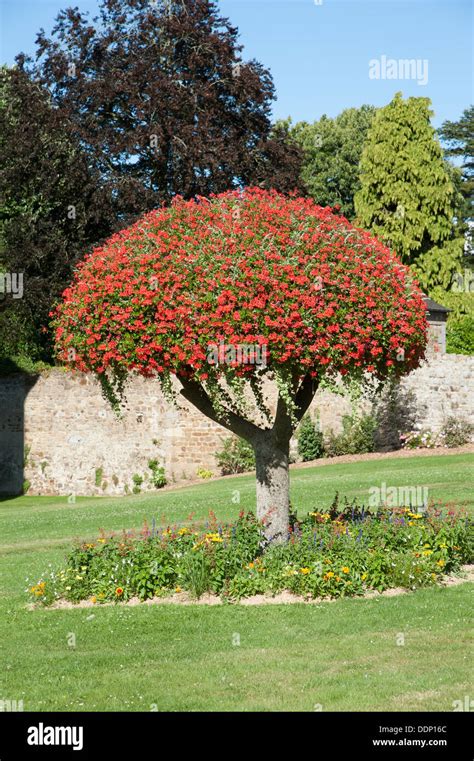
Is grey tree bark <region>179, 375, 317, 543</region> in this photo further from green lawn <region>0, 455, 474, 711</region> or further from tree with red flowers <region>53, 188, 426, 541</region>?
green lawn <region>0, 455, 474, 711</region>

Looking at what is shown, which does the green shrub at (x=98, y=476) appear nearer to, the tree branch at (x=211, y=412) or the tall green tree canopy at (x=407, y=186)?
the tree branch at (x=211, y=412)

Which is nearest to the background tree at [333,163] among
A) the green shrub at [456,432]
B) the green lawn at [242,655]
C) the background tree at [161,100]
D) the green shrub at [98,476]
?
the background tree at [161,100]

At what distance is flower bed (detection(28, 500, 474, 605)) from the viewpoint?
1034 cm

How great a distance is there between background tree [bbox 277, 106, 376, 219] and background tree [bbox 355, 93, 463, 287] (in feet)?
13.2

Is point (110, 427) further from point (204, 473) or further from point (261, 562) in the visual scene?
point (261, 562)

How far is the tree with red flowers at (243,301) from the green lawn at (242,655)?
2.15 metres

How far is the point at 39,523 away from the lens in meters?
19.2

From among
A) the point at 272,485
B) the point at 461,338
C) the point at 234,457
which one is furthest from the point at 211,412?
the point at 461,338

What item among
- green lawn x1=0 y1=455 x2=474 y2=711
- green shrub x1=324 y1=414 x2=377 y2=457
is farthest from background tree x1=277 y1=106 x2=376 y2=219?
green lawn x1=0 y1=455 x2=474 y2=711

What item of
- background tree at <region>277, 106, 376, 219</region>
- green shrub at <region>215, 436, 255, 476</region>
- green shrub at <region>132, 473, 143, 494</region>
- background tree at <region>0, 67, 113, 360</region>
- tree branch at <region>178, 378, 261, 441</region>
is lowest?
green shrub at <region>132, 473, 143, 494</region>

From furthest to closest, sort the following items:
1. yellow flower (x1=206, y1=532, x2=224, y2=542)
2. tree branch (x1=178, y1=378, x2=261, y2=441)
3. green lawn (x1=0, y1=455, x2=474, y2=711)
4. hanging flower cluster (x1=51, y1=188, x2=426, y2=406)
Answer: tree branch (x1=178, y1=378, x2=261, y2=441) → yellow flower (x1=206, y1=532, x2=224, y2=542) → hanging flower cluster (x1=51, y1=188, x2=426, y2=406) → green lawn (x1=0, y1=455, x2=474, y2=711)

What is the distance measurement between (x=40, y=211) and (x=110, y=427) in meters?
8.36

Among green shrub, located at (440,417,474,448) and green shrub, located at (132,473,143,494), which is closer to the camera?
green shrub, located at (132,473,143,494)

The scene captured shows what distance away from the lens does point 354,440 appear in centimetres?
2664
